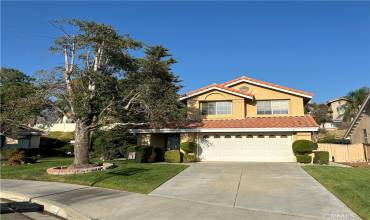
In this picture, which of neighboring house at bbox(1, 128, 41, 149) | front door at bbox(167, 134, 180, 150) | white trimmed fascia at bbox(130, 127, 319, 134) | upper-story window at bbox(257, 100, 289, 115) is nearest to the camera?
white trimmed fascia at bbox(130, 127, 319, 134)

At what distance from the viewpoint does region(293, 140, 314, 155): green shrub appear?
20562 mm

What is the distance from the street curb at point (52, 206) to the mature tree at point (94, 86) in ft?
18.8

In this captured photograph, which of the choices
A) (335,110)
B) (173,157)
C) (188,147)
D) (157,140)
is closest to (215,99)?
(188,147)

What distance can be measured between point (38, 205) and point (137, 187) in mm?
3457

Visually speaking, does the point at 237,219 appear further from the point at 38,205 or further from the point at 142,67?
the point at 142,67

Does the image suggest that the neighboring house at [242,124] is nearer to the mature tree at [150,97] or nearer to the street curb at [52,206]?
the mature tree at [150,97]

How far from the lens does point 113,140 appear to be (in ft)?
84.7

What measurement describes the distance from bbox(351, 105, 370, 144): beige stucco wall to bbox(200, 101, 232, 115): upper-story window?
1080cm

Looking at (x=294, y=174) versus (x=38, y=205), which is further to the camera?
(x=294, y=174)

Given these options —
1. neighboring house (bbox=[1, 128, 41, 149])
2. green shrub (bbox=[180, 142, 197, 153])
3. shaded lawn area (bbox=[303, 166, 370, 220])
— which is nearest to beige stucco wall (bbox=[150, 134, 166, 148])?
green shrub (bbox=[180, 142, 197, 153])

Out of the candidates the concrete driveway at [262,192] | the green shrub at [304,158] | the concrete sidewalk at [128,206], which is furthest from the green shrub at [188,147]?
the concrete sidewalk at [128,206]

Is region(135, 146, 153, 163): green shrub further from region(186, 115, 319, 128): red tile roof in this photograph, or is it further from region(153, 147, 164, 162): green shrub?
region(186, 115, 319, 128): red tile roof

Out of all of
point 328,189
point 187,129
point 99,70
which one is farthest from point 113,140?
point 328,189

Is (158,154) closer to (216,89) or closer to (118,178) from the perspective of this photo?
(216,89)
